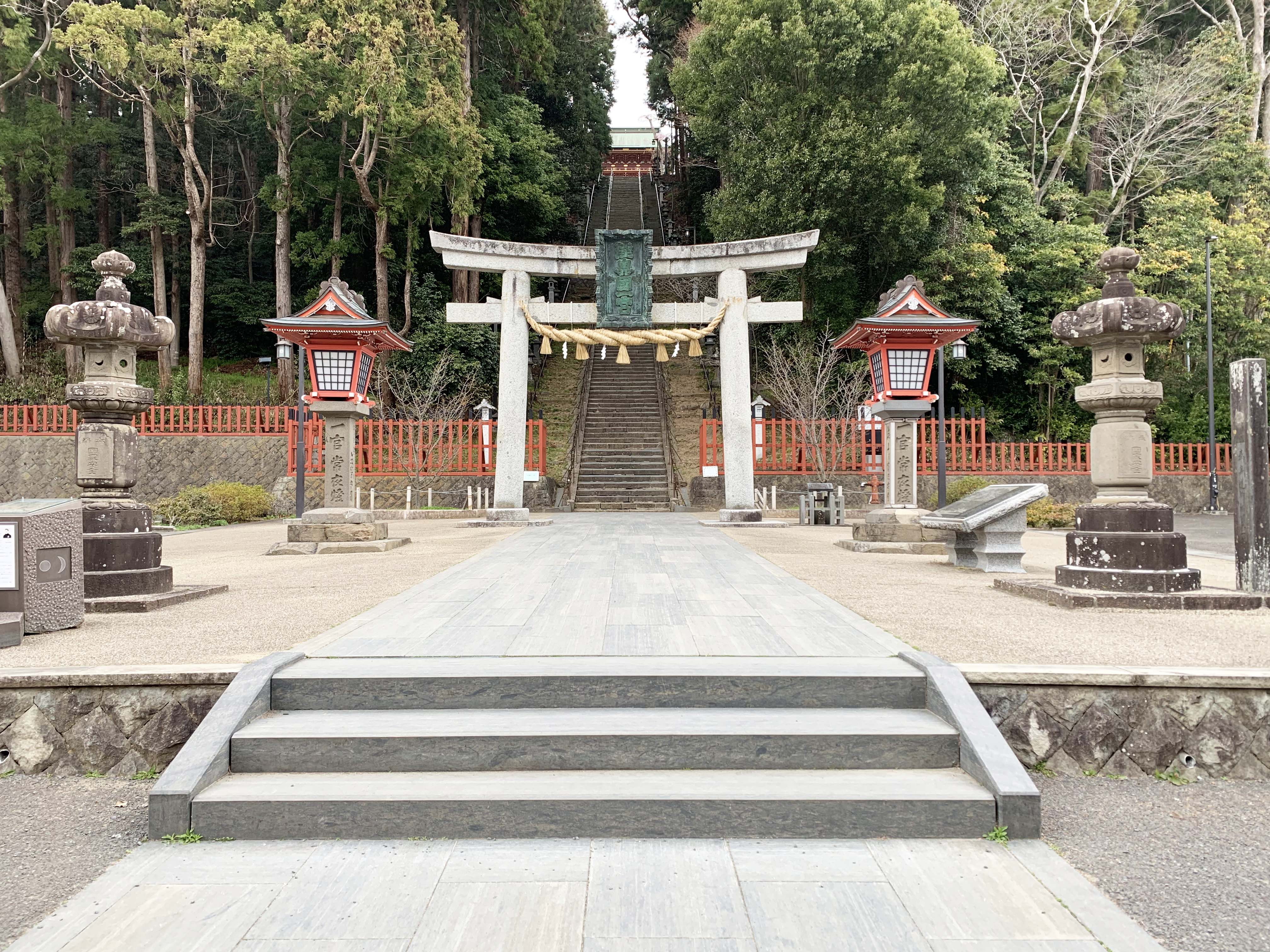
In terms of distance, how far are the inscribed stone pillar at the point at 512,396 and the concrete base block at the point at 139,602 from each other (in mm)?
7708

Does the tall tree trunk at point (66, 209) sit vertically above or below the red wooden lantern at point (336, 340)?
above

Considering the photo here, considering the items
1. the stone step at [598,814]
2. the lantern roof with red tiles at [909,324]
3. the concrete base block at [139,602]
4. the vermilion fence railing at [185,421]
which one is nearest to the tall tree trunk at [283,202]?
the vermilion fence railing at [185,421]

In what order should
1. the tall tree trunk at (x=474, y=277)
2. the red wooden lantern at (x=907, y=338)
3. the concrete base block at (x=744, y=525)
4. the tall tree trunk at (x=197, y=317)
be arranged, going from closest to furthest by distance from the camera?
the red wooden lantern at (x=907, y=338) → the concrete base block at (x=744, y=525) → the tall tree trunk at (x=197, y=317) → the tall tree trunk at (x=474, y=277)

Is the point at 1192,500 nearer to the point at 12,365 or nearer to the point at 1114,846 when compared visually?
the point at 1114,846

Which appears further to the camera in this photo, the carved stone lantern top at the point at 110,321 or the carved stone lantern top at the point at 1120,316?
the carved stone lantern top at the point at 110,321

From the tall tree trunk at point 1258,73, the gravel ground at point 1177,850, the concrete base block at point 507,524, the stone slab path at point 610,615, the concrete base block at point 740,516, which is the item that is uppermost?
the tall tree trunk at point 1258,73

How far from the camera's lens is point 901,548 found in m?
9.46

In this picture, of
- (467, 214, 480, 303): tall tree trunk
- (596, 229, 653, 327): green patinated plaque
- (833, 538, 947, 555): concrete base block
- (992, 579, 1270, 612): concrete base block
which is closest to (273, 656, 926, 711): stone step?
(992, 579, 1270, 612): concrete base block

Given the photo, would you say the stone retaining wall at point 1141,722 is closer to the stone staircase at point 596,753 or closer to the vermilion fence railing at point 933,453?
the stone staircase at point 596,753

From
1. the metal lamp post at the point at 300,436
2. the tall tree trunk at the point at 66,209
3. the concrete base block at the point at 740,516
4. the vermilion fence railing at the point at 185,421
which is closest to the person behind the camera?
the concrete base block at the point at 740,516

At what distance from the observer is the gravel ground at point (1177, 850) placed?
2320 millimetres

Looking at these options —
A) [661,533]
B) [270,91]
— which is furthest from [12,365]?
[661,533]

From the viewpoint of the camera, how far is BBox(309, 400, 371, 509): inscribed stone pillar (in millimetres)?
10266

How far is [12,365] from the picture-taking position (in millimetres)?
19047
